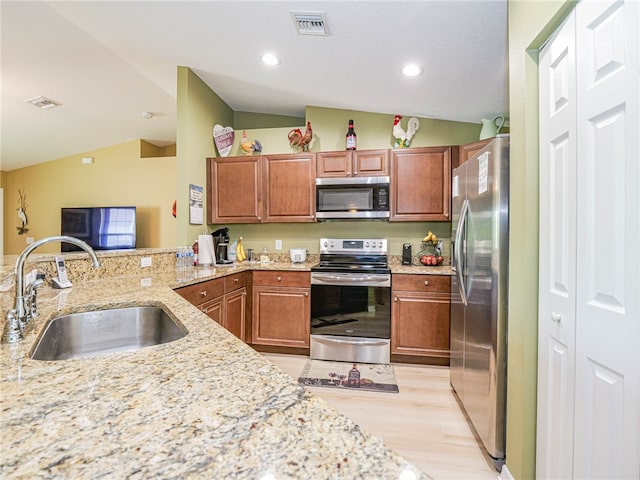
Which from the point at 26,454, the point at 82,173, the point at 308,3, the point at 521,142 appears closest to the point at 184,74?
the point at 308,3

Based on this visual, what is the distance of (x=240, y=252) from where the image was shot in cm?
345

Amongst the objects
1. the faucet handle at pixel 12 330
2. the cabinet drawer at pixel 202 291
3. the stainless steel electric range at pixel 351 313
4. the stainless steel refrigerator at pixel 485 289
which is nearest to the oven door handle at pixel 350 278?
the stainless steel electric range at pixel 351 313

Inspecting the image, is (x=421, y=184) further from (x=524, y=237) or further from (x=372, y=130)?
(x=524, y=237)

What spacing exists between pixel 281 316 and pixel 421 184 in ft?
6.21

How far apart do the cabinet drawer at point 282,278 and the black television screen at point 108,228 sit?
318cm

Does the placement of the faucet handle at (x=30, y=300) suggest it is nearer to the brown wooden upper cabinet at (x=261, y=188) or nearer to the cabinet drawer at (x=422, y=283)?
the brown wooden upper cabinet at (x=261, y=188)

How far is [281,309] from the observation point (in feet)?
9.82

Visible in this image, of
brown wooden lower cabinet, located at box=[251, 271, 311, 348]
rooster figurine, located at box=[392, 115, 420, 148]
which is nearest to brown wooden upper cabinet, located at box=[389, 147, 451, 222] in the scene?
rooster figurine, located at box=[392, 115, 420, 148]

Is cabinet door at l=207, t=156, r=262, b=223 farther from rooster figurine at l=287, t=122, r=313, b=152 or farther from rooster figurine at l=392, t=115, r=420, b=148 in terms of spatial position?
rooster figurine at l=392, t=115, r=420, b=148

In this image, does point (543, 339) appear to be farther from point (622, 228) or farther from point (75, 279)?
point (75, 279)

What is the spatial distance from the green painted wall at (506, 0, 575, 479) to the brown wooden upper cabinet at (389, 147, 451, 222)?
4.90 feet

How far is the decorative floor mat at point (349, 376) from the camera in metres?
2.41

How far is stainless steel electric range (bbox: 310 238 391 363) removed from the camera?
109 inches

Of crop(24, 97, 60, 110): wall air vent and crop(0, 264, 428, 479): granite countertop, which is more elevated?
crop(24, 97, 60, 110): wall air vent
